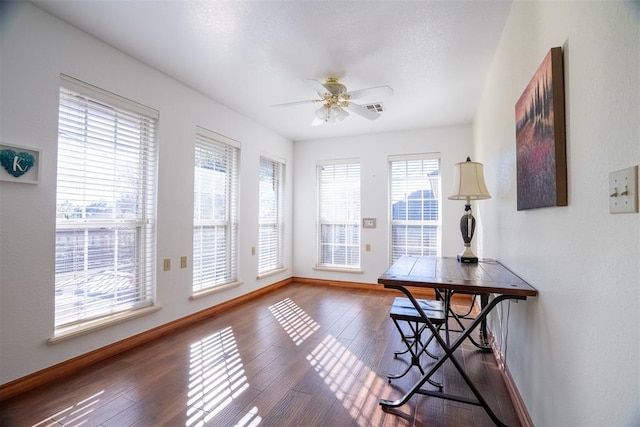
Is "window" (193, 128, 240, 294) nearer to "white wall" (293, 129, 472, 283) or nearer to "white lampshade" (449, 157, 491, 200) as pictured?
"white wall" (293, 129, 472, 283)

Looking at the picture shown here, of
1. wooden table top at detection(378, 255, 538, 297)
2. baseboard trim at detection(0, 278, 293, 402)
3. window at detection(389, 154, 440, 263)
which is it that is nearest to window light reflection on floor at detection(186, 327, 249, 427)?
baseboard trim at detection(0, 278, 293, 402)

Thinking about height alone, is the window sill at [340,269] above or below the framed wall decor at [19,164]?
below

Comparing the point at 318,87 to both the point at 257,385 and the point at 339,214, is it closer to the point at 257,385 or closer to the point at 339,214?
the point at 257,385

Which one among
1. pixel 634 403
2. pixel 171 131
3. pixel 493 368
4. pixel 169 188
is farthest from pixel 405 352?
pixel 171 131

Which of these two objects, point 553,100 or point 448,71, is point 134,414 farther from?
point 448,71

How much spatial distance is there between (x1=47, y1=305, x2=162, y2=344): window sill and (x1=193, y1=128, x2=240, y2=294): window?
2.23ft

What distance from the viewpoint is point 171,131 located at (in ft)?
9.98

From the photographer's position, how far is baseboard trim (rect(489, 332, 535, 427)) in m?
1.60

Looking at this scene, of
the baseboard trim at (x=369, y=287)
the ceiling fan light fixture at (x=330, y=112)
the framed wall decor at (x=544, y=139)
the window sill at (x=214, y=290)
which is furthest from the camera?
the baseboard trim at (x=369, y=287)

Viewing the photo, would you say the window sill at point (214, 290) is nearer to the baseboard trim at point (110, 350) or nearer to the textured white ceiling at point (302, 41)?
the baseboard trim at point (110, 350)

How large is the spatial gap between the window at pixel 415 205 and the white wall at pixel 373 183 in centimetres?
12

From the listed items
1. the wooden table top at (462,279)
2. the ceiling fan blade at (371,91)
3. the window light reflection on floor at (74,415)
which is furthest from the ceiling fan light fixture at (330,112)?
the window light reflection on floor at (74,415)

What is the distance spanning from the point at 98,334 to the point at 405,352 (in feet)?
8.29

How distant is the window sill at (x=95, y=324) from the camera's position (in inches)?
84.0
